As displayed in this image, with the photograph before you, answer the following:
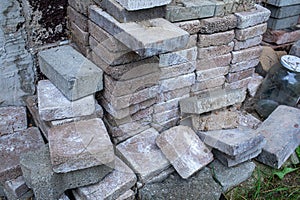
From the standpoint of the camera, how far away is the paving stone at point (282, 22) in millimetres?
3338

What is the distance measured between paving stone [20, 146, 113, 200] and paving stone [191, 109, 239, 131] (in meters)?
0.74

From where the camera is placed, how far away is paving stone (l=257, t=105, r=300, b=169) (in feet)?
8.04

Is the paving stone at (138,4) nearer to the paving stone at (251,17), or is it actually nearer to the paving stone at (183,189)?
the paving stone at (251,17)

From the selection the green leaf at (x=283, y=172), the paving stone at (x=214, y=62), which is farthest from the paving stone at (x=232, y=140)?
the paving stone at (x=214, y=62)

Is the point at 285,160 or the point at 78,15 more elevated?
the point at 78,15

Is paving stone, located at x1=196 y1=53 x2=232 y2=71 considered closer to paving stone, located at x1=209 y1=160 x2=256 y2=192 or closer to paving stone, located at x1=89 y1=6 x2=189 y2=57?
paving stone, located at x1=89 y1=6 x2=189 y2=57

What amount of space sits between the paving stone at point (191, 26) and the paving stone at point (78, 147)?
0.81 m

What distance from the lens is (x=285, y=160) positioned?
2.56 meters

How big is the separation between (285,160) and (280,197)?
31cm

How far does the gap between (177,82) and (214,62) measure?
32 cm

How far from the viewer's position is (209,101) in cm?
245

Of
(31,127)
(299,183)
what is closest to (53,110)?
(31,127)

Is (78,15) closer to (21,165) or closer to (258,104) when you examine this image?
(21,165)

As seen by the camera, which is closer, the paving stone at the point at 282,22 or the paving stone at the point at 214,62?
the paving stone at the point at 214,62
